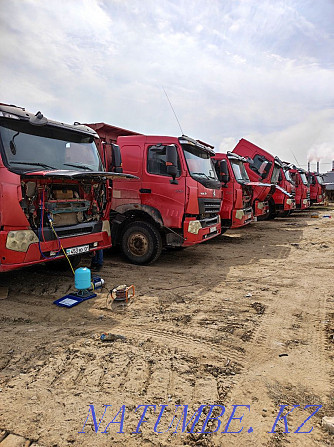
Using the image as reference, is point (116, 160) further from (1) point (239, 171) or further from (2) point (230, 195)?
(1) point (239, 171)

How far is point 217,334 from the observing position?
10.9 ft

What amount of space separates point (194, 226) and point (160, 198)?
2.78 feet

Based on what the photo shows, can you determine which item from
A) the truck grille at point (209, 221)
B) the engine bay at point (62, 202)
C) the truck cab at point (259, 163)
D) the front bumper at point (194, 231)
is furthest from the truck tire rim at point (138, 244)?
the truck cab at point (259, 163)

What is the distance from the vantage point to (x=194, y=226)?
591 centimetres

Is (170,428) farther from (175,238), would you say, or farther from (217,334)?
(175,238)

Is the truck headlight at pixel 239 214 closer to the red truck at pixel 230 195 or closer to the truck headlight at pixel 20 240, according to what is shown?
the red truck at pixel 230 195

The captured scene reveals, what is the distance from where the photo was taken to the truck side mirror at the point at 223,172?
8570mm

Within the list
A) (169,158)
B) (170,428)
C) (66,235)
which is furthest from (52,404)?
(169,158)

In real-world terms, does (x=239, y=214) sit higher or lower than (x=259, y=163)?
lower

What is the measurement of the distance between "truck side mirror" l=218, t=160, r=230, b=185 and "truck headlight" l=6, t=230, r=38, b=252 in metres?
5.69

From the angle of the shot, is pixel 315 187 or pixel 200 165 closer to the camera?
pixel 200 165

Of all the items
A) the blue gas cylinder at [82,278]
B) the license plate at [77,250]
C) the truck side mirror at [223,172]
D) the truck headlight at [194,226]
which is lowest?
the blue gas cylinder at [82,278]

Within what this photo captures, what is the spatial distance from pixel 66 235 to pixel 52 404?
273 centimetres

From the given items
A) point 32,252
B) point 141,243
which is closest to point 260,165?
point 141,243
